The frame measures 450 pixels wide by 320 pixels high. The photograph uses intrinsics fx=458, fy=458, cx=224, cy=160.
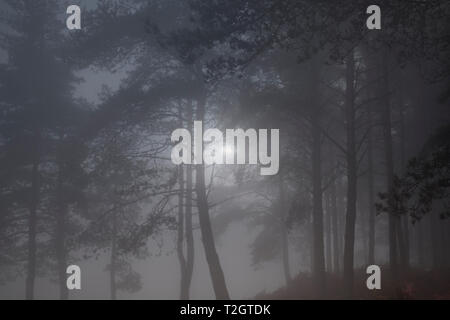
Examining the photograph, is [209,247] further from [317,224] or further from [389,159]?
[389,159]

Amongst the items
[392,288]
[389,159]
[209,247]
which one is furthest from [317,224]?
[209,247]

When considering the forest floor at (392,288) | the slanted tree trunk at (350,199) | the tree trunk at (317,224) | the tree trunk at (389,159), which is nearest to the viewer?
the slanted tree trunk at (350,199)

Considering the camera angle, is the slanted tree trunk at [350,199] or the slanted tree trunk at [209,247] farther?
the slanted tree trunk at [209,247]

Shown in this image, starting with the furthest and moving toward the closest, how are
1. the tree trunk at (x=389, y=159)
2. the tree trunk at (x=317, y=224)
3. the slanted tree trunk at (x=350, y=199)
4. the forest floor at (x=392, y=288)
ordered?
the tree trunk at (x=389, y=159) < the tree trunk at (x=317, y=224) < the forest floor at (x=392, y=288) < the slanted tree trunk at (x=350, y=199)

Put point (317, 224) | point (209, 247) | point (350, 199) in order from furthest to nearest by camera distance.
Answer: point (317, 224) < point (209, 247) < point (350, 199)

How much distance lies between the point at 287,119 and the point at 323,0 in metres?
5.90

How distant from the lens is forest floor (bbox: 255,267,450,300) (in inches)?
506

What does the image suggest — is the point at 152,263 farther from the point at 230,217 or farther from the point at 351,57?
the point at 351,57

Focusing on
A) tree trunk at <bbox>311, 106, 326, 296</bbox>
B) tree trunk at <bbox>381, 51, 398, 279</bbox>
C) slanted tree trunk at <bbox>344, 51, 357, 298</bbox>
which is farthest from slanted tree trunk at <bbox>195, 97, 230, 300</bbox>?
tree trunk at <bbox>381, 51, 398, 279</bbox>

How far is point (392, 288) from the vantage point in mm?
13672

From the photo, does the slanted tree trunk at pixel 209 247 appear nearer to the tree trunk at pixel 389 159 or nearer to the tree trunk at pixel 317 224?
the tree trunk at pixel 317 224

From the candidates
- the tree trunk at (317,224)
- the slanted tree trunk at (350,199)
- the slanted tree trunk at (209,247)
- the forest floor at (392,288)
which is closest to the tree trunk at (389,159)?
the forest floor at (392,288)

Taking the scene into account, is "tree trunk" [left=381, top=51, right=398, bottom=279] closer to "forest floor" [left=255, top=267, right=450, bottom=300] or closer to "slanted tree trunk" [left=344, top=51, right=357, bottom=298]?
"forest floor" [left=255, top=267, right=450, bottom=300]

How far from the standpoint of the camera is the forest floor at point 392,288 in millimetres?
12850
